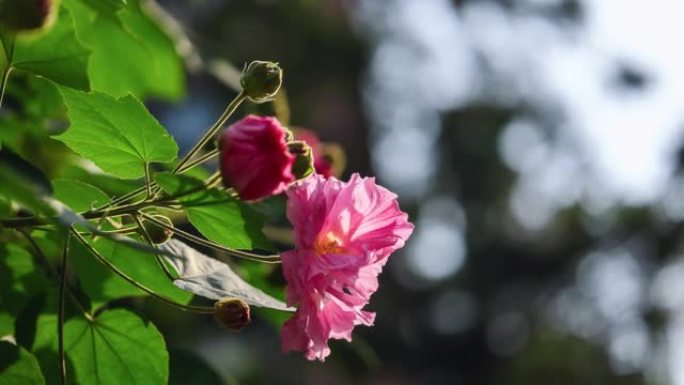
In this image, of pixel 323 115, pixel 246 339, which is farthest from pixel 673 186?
pixel 246 339

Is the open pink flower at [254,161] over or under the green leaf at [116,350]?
over

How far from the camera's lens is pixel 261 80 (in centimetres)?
78

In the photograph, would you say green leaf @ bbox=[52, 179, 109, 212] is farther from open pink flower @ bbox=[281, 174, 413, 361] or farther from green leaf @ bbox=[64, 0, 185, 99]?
green leaf @ bbox=[64, 0, 185, 99]

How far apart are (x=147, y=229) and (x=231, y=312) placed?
7 cm

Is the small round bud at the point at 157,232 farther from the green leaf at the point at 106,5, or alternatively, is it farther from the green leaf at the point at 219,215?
the green leaf at the point at 106,5

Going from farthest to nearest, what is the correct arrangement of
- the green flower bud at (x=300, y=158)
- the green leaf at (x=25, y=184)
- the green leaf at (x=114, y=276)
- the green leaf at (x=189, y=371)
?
the green leaf at (x=189, y=371) → the green leaf at (x=114, y=276) → the green flower bud at (x=300, y=158) → the green leaf at (x=25, y=184)

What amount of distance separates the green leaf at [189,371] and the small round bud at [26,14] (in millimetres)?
323


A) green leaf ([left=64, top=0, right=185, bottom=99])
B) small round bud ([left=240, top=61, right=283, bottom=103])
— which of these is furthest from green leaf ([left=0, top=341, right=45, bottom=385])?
green leaf ([left=64, top=0, right=185, bottom=99])

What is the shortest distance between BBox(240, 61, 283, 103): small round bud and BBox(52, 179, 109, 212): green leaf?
0.37ft

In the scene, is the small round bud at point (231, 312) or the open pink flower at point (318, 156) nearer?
the small round bud at point (231, 312)

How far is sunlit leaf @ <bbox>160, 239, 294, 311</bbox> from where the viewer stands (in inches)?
27.8

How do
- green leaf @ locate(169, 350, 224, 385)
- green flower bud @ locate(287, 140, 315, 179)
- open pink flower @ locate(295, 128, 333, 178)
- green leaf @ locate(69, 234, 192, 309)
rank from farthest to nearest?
open pink flower @ locate(295, 128, 333, 178) → green leaf @ locate(169, 350, 224, 385) → green leaf @ locate(69, 234, 192, 309) → green flower bud @ locate(287, 140, 315, 179)

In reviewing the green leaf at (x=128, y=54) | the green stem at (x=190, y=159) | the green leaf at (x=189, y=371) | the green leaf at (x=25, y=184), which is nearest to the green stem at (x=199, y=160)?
the green stem at (x=190, y=159)

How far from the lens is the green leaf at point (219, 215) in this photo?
27.7 inches
